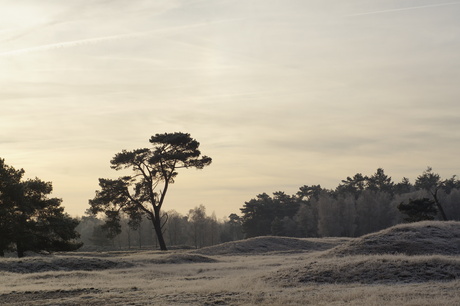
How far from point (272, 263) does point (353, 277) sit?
1702 cm

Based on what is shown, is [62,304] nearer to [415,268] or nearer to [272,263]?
[415,268]

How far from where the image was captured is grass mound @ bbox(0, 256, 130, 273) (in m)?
39.5

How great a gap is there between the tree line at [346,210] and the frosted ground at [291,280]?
220ft

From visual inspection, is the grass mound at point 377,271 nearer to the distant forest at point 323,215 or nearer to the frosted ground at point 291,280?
the frosted ground at point 291,280

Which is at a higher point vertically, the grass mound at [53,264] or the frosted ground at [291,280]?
the grass mound at [53,264]

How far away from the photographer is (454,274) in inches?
1008

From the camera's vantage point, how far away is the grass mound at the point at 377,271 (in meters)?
25.8

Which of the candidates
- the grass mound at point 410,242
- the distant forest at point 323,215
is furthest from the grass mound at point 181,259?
the distant forest at point 323,215

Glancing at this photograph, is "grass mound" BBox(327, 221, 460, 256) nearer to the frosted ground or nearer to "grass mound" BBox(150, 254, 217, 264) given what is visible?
the frosted ground

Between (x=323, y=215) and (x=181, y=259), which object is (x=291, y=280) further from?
(x=323, y=215)

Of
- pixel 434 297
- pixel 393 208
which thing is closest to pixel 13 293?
pixel 434 297

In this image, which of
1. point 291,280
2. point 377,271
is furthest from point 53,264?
point 377,271

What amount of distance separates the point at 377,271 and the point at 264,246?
3824cm

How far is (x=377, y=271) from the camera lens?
2686cm
